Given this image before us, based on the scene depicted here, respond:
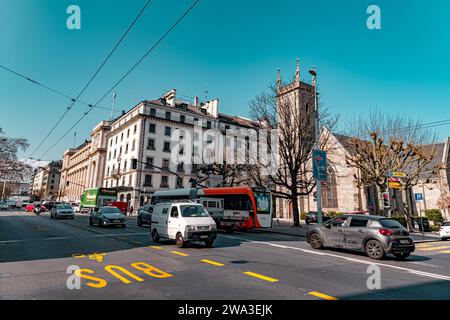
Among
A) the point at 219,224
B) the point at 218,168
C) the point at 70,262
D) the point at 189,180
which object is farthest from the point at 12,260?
the point at 189,180

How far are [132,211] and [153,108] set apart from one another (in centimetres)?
2016

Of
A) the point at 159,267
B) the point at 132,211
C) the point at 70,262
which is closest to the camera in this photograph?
the point at 159,267

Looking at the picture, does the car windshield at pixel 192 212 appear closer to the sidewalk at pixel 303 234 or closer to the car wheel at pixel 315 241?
the car wheel at pixel 315 241

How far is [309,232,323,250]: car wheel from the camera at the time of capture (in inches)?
497

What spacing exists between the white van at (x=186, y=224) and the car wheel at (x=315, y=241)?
4807mm

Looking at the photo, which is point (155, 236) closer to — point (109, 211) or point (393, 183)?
point (109, 211)

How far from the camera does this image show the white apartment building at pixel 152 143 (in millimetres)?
Result: 50688

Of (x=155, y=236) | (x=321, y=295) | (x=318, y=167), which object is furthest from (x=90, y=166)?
(x=321, y=295)

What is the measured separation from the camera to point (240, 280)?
21.0 ft

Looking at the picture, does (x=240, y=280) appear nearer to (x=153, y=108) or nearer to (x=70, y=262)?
(x=70, y=262)

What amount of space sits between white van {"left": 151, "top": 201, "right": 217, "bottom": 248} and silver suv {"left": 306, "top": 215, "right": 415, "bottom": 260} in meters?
5.25

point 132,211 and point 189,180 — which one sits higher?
point 189,180

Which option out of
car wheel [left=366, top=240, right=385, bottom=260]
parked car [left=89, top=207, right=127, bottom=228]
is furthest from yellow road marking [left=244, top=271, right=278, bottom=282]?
parked car [left=89, top=207, right=127, bottom=228]
